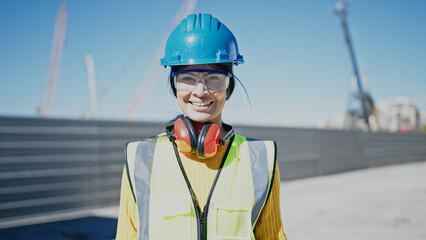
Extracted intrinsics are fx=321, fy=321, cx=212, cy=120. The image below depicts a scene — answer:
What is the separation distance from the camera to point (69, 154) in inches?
237

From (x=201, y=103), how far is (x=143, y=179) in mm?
419

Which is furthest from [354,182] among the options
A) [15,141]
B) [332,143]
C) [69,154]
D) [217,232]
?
[217,232]

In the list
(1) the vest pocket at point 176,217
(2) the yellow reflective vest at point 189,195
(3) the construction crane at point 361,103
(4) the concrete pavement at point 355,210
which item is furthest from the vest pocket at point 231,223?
(3) the construction crane at point 361,103

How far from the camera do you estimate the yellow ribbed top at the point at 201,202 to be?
1.39 m

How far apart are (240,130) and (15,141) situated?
209 inches

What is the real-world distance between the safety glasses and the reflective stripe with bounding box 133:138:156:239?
0.31 metres

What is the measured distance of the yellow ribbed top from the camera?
1386 millimetres

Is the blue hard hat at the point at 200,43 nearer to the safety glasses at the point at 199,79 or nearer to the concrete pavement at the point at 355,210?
the safety glasses at the point at 199,79

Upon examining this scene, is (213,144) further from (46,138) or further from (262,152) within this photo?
(46,138)

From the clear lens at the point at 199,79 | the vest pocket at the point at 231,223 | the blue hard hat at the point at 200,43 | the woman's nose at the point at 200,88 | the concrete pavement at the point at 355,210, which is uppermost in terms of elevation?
the blue hard hat at the point at 200,43

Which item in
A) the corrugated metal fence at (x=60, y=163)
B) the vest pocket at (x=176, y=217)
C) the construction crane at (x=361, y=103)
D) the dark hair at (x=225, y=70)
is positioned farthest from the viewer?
the construction crane at (x=361, y=103)

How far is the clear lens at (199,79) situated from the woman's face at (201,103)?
0.02m

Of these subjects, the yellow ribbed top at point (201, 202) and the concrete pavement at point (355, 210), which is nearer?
the yellow ribbed top at point (201, 202)

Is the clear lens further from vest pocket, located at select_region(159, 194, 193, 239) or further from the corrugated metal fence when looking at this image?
the corrugated metal fence
